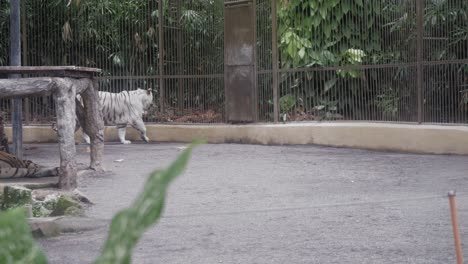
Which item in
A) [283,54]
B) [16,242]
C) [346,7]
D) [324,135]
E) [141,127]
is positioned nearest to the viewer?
[16,242]

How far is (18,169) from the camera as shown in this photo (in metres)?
9.53

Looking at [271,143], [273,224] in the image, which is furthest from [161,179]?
[271,143]

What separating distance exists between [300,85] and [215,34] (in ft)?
7.31

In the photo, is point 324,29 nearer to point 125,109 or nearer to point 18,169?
point 125,109

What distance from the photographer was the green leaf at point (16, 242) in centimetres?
36

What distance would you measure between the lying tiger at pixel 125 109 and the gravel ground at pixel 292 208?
279cm

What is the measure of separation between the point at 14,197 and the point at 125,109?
9.04 metres

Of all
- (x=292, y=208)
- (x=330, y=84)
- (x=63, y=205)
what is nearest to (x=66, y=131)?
(x=63, y=205)

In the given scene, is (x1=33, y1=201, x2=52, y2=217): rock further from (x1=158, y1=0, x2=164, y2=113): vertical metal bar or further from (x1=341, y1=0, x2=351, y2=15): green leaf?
(x1=158, y1=0, x2=164, y2=113): vertical metal bar

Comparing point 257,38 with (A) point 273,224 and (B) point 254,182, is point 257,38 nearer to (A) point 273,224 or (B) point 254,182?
(B) point 254,182

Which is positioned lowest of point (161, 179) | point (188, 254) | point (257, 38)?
point (188, 254)

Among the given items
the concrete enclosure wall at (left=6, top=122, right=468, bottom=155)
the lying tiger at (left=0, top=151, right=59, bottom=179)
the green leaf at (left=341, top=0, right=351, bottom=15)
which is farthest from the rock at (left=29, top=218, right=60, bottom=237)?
the green leaf at (left=341, top=0, right=351, bottom=15)

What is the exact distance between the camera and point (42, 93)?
27.6 feet

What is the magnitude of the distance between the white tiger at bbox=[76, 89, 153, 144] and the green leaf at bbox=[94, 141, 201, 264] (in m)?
15.4
